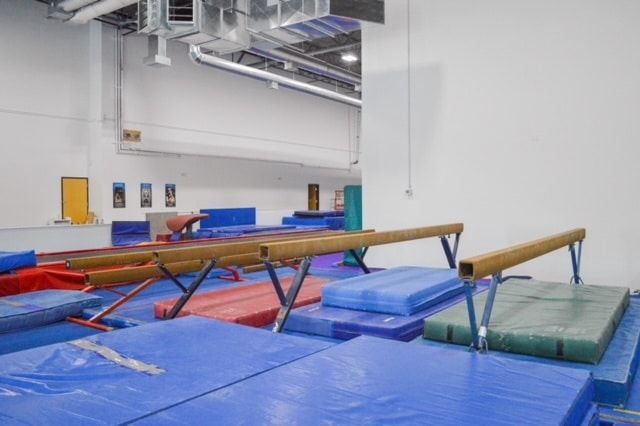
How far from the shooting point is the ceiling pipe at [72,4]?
9.30m

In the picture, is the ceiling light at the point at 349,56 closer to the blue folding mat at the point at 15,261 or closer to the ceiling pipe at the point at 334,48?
the ceiling pipe at the point at 334,48

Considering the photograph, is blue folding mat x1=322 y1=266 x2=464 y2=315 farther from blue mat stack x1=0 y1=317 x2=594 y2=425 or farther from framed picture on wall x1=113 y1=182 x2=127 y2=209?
framed picture on wall x1=113 y1=182 x2=127 y2=209

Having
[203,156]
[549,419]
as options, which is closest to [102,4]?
[203,156]

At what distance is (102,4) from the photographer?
9.16 metres

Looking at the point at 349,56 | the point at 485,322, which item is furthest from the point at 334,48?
the point at 485,322

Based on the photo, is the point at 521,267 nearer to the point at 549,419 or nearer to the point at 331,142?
the point at 549,419

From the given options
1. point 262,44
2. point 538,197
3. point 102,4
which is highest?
point 102,4

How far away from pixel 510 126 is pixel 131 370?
602 cm

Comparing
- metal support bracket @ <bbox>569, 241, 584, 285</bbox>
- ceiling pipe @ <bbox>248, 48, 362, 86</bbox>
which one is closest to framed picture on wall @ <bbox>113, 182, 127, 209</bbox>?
ceiling pipe @ <bbox>248, 48, 362, 86</bbox>

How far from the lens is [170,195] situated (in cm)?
1334

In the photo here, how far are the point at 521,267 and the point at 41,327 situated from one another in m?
6.04

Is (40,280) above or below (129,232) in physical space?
below

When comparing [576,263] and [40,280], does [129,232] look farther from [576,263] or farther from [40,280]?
[576,263]

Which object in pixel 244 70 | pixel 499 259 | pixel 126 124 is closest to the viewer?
pixel 499 259
